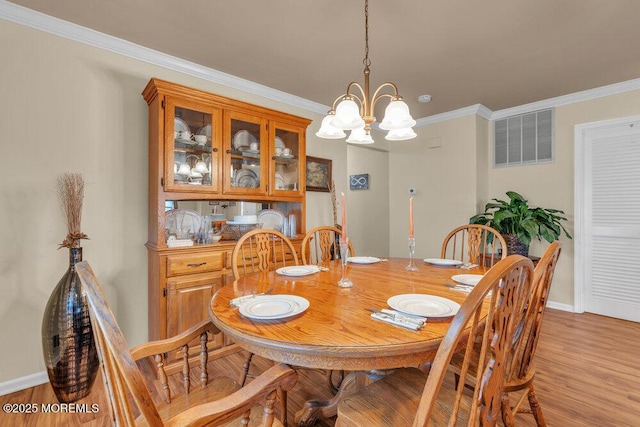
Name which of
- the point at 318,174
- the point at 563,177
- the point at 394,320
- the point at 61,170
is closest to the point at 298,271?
the point at 394,320

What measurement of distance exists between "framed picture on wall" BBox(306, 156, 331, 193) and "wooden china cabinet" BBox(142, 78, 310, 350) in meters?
0.76

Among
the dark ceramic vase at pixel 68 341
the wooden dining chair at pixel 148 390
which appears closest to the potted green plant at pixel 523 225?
the wooden dining chair at pixel 148 390

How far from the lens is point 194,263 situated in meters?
2.22

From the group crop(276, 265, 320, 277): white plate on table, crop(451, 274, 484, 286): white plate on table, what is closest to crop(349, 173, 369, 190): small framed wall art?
crop(276, 265, 320, 277): white plate on table

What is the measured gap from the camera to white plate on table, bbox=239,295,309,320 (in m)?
1.06

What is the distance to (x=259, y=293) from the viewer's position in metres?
1.38

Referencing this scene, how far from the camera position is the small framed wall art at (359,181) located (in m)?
4.93

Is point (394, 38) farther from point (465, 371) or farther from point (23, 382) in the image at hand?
point (23, 382)

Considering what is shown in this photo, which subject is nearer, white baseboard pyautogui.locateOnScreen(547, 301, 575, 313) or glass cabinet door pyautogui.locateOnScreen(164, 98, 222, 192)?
glass cabinet door pyautogui.locateOnScreen(164, 98, 222, 192)

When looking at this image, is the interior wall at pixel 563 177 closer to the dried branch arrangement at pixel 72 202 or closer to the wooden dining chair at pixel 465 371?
the wooden dining chair at pixel 465 371

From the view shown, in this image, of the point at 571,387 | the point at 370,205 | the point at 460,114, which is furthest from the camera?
the point at 370,205

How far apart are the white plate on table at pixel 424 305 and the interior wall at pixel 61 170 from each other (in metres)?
2.09

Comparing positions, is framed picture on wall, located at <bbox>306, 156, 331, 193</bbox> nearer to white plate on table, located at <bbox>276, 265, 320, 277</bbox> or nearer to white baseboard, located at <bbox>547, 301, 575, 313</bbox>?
white plate on table, located at <bbox>276, 265, 320, 277</bbox>

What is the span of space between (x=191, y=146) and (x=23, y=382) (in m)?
1.89
